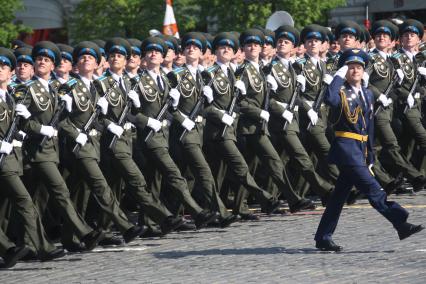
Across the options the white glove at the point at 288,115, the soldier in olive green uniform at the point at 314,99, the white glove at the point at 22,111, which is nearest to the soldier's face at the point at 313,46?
the soldier in olive green uniform at the point at 314,99

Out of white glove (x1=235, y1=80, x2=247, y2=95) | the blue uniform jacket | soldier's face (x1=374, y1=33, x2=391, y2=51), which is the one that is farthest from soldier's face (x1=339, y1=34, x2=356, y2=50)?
the blue uniform jacket

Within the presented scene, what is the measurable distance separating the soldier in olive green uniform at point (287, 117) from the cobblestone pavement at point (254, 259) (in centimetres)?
111

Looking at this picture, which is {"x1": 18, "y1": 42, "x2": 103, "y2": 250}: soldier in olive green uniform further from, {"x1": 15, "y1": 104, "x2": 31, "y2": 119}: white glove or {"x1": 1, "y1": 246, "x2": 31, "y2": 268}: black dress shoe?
{"x1": 1, "y1": 246, "x2": 31, "y2": 268}: black dress shoe

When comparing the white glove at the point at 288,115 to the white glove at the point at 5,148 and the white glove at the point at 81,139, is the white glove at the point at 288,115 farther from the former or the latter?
the white glove at the point at 5,148

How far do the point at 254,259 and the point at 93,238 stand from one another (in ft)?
5.59

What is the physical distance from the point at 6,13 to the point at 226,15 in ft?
16.8

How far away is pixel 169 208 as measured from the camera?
50.9 ft

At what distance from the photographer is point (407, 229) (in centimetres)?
1235

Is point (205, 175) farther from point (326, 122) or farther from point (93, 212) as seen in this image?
point (326, 122)

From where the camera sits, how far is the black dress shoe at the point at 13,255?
12602 mm

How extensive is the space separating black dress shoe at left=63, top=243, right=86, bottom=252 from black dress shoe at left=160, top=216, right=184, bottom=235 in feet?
2.96

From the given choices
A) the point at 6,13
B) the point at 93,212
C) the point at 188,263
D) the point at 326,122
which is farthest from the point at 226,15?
the point at 188,263

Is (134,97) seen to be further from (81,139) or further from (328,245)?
Result: (328,245)

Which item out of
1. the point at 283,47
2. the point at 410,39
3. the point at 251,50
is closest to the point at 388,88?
the point at 410,39
